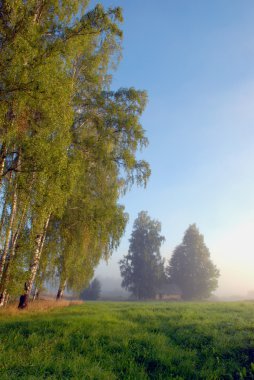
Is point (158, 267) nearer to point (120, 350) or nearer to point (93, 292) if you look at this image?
point (93, 292)

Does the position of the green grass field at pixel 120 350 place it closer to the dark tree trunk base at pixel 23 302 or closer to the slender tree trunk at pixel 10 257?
the slender tree trunk at pixel 10 257

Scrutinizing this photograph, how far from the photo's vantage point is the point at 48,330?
970cm

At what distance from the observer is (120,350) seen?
333 inches

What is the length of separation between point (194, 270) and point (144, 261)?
9.04m

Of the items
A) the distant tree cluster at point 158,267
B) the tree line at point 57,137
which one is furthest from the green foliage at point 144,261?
the tree line at point 57,137

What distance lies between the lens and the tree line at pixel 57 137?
10.8 m

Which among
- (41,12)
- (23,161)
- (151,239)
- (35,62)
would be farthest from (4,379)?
(151,239)

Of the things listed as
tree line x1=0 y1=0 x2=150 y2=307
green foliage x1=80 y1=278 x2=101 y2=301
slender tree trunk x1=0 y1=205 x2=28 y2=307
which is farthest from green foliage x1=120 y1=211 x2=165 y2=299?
slender tree trunk x1=0 y1=205 x2=28 y2=307

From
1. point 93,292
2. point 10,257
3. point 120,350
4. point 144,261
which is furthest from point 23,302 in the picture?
point 93,292

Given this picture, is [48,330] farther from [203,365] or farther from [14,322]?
[203,365]

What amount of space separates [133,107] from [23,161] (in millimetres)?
8143

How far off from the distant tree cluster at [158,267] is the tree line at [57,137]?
107ft

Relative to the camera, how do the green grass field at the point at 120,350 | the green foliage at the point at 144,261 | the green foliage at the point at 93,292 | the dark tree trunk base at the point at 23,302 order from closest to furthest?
the green grass field at the point at 120,350 < the dark tree trunk base at the point at 23,302 < the green foliage at the point at 144,261 < the green foliage at the point at 93,292

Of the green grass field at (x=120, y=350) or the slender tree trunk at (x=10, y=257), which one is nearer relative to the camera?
the green grass field at (x=120, y=350)
